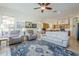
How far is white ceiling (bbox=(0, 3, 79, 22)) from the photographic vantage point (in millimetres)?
2852

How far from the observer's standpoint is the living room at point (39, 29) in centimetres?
288

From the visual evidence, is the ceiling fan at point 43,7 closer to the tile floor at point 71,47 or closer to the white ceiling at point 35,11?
the white ceiling at point 35,11

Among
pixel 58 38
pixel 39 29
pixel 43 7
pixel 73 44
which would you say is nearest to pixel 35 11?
pixel 43 7

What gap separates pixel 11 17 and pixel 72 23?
1.30 meters

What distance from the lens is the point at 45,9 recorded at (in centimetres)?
290

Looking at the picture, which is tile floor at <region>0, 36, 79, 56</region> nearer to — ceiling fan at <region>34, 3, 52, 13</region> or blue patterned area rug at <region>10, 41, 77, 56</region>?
blue patterned area rug at <region>10, 41, 77, 56</region>

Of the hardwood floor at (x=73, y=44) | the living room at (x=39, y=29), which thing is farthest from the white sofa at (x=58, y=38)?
the hardwood floor at (x=73, y=44)

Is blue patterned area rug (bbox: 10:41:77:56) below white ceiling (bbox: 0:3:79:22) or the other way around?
below

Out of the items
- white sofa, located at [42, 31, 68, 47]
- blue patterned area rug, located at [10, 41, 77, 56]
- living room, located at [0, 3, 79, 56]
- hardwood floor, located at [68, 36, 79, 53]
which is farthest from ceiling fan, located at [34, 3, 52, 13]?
hardwood floor, located at [68, 36, 79, 53]

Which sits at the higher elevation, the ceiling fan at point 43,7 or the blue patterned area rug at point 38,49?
the ceiling fan at point 43,7

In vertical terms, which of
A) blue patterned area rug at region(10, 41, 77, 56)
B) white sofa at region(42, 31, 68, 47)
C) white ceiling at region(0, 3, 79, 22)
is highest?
white ceiling at region(0, 3, 79, 22)

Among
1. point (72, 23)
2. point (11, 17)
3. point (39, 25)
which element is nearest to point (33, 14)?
point (39, 25)

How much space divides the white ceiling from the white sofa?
1.01ft

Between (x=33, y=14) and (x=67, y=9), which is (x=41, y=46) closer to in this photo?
(x=33, y=14)
